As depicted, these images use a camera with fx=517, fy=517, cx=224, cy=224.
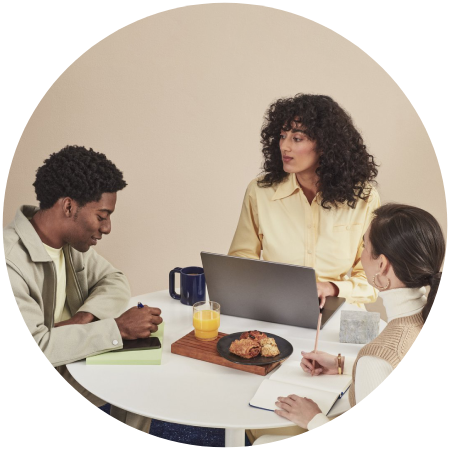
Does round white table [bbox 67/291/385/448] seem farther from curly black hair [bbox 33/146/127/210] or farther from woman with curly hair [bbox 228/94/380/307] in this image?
curly black hair [bbox 33/146/127/210]

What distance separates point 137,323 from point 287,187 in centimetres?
62

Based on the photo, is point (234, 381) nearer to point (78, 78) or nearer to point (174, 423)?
point (174, 423)

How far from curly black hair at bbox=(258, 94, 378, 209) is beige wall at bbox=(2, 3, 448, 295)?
26 millimetres

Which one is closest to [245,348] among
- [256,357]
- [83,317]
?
[256,357]

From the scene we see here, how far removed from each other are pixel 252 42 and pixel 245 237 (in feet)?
1.95

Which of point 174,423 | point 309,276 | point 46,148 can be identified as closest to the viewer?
point 174,423

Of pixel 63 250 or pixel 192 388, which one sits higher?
pixel 63 250

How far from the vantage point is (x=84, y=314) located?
5.25 ft

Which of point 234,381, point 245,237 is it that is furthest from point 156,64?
point 234,381

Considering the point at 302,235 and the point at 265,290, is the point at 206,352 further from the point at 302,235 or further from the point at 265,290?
the point at 302,235

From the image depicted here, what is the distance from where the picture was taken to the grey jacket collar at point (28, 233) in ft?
4.87

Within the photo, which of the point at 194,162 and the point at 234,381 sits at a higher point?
the point at 194,162

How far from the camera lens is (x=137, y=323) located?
1.56 meters

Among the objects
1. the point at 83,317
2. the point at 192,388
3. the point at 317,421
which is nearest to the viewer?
the point at 317,421
